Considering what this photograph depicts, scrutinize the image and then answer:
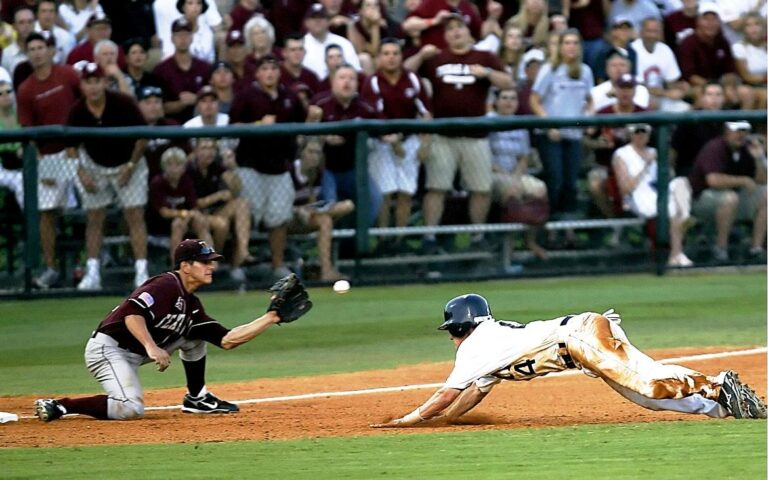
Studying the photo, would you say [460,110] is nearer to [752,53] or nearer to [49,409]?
[752,53]

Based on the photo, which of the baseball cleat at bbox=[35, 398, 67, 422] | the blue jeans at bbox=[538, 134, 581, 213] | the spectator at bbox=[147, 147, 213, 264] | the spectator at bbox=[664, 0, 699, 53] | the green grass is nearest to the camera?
the green grass

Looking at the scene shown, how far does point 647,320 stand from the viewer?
1324 cm

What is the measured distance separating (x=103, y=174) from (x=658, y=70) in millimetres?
Result: 6406

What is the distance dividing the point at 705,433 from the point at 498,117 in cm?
720

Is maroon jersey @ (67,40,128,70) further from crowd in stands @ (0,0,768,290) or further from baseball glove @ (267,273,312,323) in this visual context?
Answer: baseball glove @ (267,273,312,323)

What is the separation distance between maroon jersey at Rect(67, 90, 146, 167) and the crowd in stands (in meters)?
0.02

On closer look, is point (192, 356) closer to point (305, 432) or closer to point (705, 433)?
point (305, 432)

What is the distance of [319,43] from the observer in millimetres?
15211

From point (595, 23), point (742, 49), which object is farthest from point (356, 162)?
point (742, 49)

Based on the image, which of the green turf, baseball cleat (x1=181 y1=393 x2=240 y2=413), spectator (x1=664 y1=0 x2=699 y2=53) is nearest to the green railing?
the green turf

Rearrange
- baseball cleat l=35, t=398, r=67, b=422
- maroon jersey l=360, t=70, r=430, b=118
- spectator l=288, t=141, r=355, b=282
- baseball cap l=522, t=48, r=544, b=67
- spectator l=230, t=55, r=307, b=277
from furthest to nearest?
baseball cap l=522, t=48, r=544, b=67 → maroon jersey l=360, t=70, r=430, b=118 → spectator l=288, t=141, r=355, b=282 → spectator l=230, t=55, r=307, b=277 → baseball cleat l=35, t=398, r=67, b=422

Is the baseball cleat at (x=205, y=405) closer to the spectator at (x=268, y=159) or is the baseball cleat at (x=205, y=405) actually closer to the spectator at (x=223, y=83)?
the spectator at (x=268, y=159)

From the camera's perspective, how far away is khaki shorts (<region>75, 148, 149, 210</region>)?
13.4 metres

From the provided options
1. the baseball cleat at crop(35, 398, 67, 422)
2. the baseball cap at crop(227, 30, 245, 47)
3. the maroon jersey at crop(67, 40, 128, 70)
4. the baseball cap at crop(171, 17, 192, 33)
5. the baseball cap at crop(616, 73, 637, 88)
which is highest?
the baseball cap at crop(171, 17, 192, 33)
